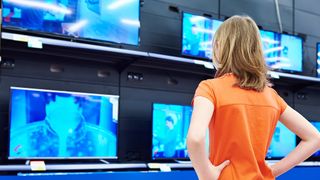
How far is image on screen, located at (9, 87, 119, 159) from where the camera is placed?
113 inches

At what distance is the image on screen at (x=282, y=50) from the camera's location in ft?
14.3

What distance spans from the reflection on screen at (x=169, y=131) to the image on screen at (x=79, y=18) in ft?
2.16

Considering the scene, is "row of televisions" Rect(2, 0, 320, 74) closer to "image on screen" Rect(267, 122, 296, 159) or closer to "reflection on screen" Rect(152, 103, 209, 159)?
"reflection on screen" Rect(152, 103, 209, 159)

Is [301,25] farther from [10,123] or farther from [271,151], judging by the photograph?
[10,123]

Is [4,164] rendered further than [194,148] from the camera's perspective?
Yes

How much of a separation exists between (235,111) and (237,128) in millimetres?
49

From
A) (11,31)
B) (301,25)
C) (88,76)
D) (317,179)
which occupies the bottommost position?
(317,179)

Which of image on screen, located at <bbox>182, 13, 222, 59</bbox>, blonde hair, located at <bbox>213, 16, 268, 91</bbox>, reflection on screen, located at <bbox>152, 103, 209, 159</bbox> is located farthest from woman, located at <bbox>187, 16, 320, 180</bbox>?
image on screen, located at <bbox>182, 13, 222, 59</bbox>

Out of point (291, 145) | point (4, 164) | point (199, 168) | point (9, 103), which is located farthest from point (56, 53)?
point (291, 145)

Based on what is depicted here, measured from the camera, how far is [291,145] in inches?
175

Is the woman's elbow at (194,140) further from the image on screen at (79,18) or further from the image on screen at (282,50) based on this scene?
the image on screen at (282,50)

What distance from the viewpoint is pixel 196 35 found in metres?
3.82

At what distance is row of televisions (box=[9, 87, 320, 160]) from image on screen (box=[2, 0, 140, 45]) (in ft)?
1.47

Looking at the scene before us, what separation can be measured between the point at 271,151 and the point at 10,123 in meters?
2.61
